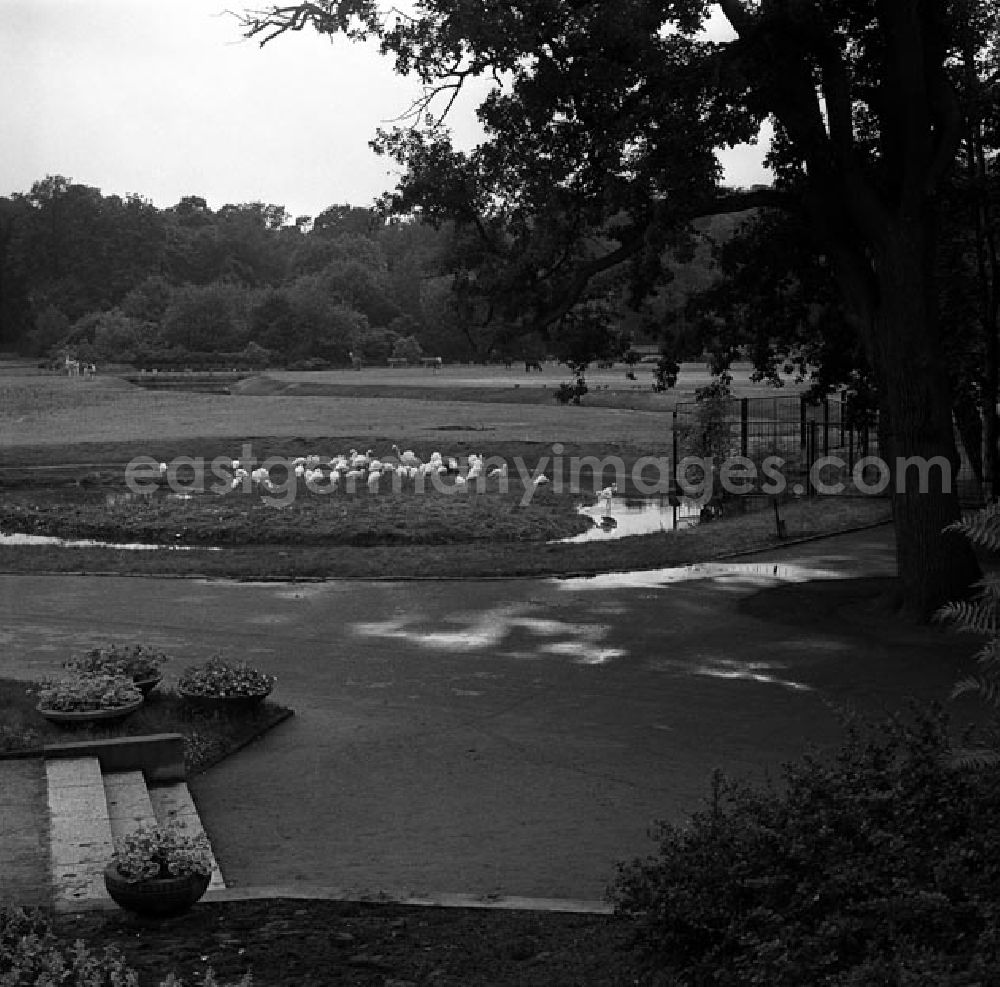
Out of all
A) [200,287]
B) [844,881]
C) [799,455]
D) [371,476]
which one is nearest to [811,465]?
[799,455]

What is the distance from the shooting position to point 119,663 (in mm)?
13047

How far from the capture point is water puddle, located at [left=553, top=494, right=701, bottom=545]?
2595 centimetres

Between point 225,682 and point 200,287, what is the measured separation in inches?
4021

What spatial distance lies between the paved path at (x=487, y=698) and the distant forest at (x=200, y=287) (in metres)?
59.2


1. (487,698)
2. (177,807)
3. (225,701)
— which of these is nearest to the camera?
(177,807)

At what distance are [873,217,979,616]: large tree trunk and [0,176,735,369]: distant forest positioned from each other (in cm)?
6055

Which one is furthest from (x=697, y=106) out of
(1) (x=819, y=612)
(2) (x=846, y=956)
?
(2) (x=846, y=956)

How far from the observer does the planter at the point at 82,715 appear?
39.4 ft

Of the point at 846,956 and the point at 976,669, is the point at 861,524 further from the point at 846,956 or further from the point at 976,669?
the point at 846,956

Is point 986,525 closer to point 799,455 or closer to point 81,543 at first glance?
point 81,543

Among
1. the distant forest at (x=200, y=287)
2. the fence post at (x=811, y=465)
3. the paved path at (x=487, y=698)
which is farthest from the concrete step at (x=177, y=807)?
the distant forest at (x=200, y=287)

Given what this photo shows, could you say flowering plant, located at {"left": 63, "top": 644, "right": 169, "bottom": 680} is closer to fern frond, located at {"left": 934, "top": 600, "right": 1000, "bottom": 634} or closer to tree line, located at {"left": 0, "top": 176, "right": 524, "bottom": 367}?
fern frond, located at {"left": 934, "top": 600, "right": 1000, "bottom": 634}

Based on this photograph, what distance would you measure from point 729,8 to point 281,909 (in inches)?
474

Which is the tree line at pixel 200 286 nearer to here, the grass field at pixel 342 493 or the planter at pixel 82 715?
the grass field at pixel 342 493
